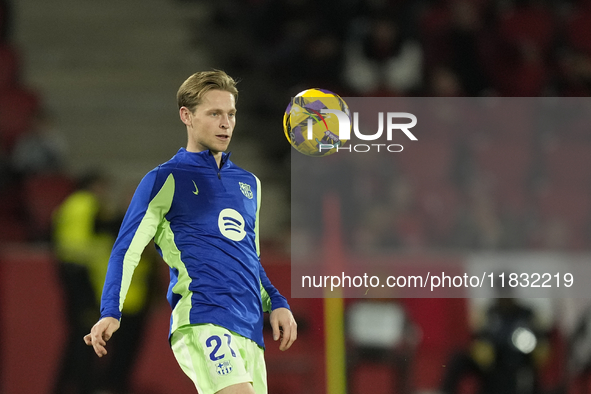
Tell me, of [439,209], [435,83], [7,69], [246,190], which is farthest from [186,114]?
[7,69]

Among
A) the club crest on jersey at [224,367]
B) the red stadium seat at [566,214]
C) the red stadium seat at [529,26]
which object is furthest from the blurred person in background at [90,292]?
the red stadium seat at [529,26]

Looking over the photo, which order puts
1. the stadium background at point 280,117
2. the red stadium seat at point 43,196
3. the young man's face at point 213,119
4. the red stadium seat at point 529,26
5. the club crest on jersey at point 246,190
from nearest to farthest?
the young man's face at point 213,119 → the club crest on jersey at point 246,190 → the stadium background at point 280,117 → the red stadium seat at point 43,196 → the red stadium seat at point 529,26

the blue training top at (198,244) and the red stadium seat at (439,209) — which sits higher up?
the red stadium seat at (439,209)

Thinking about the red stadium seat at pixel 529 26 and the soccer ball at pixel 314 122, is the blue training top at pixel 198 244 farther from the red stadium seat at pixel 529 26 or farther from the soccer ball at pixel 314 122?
the red stadium seat at pixel 529 26

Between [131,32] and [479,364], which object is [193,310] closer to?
[479,364]

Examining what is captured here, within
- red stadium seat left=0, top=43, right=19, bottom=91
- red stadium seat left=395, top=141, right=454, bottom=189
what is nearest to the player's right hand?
red stadium seat left=395, top=141, right=454, bottom=189

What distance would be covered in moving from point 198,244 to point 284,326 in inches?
16.5

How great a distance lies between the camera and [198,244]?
2975mm

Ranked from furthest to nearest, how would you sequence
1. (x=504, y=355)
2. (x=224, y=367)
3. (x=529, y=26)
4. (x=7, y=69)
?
1. (x=529, y=26)
2. (x=7, y=69)
3. (x=504, y=355)
4. (x=224, y=367)

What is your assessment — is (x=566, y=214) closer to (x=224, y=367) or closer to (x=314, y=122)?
(x=314, y=122)

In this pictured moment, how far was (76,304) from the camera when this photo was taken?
6047 millimetres

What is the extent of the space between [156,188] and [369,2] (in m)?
5.58

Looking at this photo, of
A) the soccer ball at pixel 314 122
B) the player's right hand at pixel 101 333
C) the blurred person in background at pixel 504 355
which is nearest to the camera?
the player's right hand at pixel 101 333

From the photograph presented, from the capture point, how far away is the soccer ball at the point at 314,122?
16.3 ft
